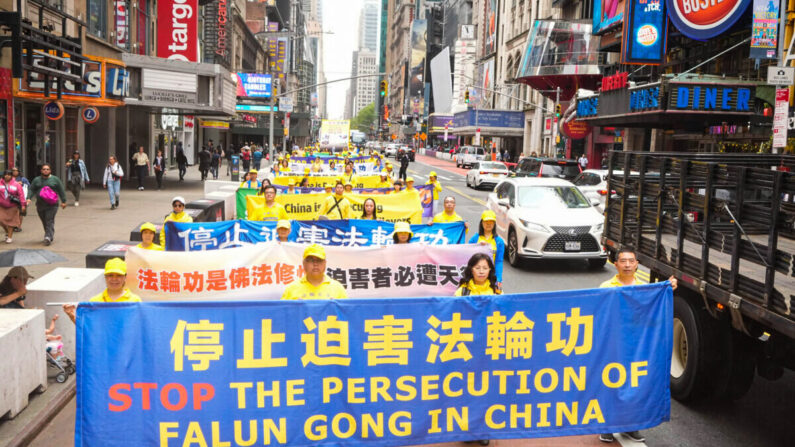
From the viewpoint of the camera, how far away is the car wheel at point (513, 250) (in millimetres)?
14387

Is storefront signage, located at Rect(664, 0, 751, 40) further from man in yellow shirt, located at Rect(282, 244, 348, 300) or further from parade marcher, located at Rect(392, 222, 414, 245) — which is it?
man in yellow shirt, located at Rect(282, 244, 348, 300)

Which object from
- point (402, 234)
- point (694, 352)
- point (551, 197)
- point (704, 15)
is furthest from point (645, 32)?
point (694, 352)

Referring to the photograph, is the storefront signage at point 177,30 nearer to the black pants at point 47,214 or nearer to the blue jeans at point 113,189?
the blue jeans at point 113,189

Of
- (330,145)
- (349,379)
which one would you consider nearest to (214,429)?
(349,379)

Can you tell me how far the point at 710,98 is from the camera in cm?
Answer: 2642

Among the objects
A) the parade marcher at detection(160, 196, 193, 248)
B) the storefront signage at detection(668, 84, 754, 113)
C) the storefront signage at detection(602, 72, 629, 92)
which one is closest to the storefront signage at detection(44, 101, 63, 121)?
the parade marcher at detection(160, 196, 193, 248)

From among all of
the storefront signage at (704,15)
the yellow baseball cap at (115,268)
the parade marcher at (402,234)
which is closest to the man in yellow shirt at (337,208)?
the parade marcher at (402,234)

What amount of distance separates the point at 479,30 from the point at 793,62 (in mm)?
75752

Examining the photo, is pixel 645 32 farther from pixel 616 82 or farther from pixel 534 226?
pixel 534 226

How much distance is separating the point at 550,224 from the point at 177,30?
29185mm

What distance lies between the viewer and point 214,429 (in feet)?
16.4

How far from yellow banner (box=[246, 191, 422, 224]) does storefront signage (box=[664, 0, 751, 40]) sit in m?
16.4

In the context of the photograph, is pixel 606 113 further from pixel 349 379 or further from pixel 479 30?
pixel 479 30

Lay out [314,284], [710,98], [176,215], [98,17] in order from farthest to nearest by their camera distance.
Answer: [98,17] → [710,98] → [176,215] → [314,284]
